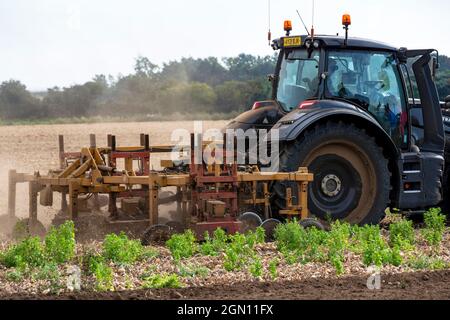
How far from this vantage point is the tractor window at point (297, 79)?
10836 millimetres

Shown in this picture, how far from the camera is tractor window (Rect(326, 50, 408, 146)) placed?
35.3 feet

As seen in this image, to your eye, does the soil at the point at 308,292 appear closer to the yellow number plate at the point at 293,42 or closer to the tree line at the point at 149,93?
the yellow number plate at the point at 293,42

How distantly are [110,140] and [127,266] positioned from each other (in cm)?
293

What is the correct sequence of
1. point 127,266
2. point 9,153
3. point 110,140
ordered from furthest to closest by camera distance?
point 9,153, point 110,140, point 127,266

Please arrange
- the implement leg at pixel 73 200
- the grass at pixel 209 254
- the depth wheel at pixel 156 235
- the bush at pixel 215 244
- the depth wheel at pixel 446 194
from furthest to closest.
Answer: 1. the depth wheel at pixel 446 194
2. the implement leg at pixel 73 200
3. the depth wheel at pixel 156 235
4. the bush at pixel 215 244
5. the grass at pixel 209 254

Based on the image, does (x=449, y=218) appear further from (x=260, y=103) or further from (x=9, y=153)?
(x=9, y=153)

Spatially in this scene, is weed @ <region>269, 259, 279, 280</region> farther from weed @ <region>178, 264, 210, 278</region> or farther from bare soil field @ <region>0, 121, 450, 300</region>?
weed @ <region>178, 264, 210, 278</region>

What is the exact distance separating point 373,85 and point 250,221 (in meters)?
2.47

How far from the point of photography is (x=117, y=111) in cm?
3231

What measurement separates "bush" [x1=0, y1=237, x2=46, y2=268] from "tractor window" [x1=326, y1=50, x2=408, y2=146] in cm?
434

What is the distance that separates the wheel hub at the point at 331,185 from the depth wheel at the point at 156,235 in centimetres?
227

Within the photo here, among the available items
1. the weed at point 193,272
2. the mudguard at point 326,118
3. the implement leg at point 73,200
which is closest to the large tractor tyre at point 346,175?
the mudguard at point 326,118

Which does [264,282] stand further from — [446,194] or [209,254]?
[446,194]
